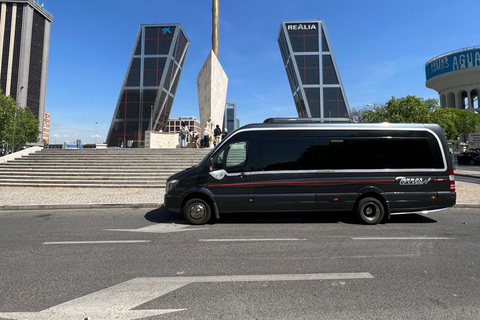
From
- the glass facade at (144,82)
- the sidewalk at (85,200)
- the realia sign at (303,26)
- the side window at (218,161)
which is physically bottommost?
the sidewalk at (85,200)

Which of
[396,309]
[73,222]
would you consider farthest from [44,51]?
[396,309]

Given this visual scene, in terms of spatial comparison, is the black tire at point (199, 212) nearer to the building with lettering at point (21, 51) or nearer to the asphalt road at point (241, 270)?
the asphalt road at point (241, 270)

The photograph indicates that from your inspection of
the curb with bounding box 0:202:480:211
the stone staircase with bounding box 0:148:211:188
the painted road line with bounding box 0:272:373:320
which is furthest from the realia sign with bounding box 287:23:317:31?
the painted road line with bounding box 0:272:373:320

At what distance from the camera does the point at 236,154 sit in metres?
5.94

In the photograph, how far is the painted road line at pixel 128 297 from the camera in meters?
2.40

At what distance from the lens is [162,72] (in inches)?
2869

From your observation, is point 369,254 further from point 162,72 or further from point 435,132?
point 162,72

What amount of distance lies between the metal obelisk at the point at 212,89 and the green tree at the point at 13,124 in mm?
17861

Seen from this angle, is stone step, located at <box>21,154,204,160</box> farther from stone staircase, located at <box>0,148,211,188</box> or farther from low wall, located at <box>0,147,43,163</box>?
low wall, located at <box>0,147,43,163</box>

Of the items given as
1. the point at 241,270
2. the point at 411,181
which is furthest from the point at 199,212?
the point at 411,181

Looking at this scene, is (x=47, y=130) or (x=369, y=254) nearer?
(x=369, y=254)

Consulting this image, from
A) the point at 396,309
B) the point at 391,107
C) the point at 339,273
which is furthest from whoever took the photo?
the point at 391,107

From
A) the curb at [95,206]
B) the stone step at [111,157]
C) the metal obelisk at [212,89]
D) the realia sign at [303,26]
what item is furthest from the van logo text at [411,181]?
the realia sign at [303,26]

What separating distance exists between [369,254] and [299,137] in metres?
2.86
